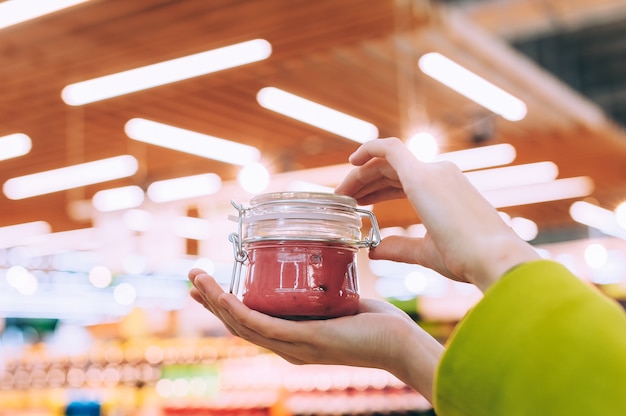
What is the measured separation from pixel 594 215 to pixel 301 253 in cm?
1300

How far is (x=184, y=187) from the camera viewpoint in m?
9.92

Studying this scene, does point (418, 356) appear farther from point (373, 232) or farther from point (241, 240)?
point (241, 240)

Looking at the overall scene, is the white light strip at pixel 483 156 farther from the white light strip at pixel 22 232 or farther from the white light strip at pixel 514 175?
the white light strip at pixel 22 232

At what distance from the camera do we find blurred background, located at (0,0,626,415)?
16.4 feet

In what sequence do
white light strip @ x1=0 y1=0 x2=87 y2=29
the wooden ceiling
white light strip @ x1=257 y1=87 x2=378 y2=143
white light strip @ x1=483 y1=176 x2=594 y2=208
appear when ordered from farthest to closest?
white light strip @ x1=483 y1=176 x2=594 y2=208
white light strip @ x1=257 y1=87 x2=378 y2=143
the wooden ceiling
white light strip @ x1=0 y1=0 x2=87 y2=29

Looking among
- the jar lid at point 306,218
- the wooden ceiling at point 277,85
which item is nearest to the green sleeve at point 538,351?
the jar lid at point 306,218

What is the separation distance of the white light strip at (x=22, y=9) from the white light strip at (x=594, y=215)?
10358mm

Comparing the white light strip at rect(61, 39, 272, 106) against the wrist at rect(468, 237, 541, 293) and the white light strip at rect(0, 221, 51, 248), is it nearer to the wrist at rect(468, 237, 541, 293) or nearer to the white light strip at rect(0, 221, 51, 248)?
the wrist at rect(468, 237, 541, 293)

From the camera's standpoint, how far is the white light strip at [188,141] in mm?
6789

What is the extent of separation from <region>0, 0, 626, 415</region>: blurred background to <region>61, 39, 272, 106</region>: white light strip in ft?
0.05

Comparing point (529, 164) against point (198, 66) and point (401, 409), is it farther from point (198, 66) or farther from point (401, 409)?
point (198, 66)

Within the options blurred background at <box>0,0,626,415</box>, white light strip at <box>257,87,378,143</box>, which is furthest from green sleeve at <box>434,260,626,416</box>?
white light strip at <box>257,87,378,143</box>

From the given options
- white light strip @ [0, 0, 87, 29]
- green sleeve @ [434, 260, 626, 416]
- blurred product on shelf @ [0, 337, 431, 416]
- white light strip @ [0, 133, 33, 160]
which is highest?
white light strip @ [0, 133, 33, 160]

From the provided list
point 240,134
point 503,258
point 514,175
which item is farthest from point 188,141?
point 503,258
